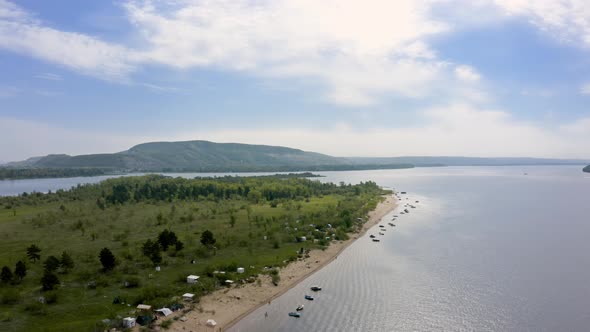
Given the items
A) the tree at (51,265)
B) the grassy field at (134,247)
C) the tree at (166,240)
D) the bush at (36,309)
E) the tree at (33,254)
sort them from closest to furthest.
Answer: the bush at (36,309) → the grassy field at (134,247) → the tree at (51,265) → the tree at (33,254) → the tree at (166,240)

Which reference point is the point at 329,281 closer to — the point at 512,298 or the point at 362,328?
the point at 362,328

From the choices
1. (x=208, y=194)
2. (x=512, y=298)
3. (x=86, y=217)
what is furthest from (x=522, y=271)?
(x=208, y=194)

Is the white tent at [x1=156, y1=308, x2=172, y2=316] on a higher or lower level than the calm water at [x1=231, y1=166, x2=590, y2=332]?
higher

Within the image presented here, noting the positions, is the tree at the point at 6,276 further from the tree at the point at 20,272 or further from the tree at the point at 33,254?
the tree at the point at 33,254

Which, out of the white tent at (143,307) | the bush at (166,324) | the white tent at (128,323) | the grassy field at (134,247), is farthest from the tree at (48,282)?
the bush at (166,324)

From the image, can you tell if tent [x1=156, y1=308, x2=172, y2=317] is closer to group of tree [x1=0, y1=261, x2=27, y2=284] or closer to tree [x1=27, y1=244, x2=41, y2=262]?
group of tree [x1=0, y1=261, x2=27, y2=284]

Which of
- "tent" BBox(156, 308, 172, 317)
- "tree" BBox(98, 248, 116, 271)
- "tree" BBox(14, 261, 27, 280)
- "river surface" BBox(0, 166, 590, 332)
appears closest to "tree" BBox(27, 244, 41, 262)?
"tree" BBox(14, 261, 27, 280)
